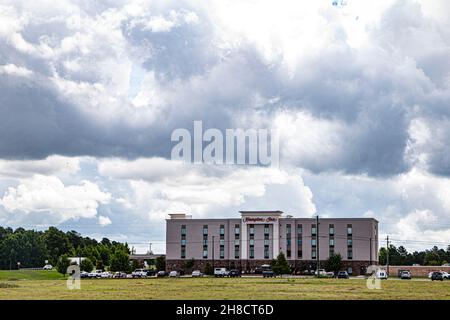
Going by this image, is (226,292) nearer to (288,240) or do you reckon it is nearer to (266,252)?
(288,240)

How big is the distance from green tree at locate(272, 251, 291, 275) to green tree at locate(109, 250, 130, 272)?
94.6ft

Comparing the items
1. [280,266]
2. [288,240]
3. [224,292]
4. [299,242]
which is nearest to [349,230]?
[299,242]

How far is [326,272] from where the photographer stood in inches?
5866

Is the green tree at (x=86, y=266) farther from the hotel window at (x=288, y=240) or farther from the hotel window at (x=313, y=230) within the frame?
the hotel window at (x=313, y=230)

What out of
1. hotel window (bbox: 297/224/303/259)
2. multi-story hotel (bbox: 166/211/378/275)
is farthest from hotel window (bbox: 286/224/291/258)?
hotel window (bbox: 297/224/303/259)

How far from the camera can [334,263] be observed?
497 feet

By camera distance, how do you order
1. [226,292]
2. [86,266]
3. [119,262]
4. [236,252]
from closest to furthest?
[226,292] < [86,266] < [119,262] < [236,252]

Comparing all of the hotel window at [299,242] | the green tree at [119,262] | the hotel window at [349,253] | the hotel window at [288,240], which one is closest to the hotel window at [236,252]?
the hotel window at [288,240]

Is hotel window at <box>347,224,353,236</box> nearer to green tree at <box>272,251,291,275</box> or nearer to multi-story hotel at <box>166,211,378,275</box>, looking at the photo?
multi-story hotel at <box>166,211,378,275</box>

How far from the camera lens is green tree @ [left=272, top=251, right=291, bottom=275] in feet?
459

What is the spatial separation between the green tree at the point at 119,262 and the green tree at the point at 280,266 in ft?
94.6

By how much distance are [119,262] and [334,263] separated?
4201 cm

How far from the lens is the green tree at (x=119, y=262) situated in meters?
150
